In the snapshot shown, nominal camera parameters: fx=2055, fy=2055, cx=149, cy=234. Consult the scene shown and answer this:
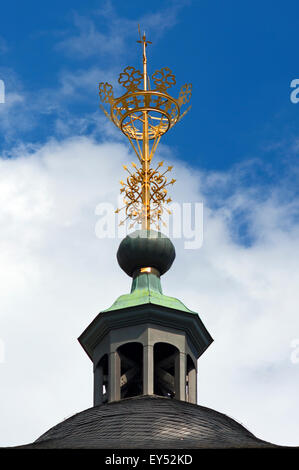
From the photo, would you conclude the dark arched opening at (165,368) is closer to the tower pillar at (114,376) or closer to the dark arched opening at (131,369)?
the dark arched opening at (131,369)

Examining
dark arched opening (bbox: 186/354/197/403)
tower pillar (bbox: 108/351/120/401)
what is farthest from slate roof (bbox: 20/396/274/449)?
dark arched opening (bbox: 186/354/197/403)

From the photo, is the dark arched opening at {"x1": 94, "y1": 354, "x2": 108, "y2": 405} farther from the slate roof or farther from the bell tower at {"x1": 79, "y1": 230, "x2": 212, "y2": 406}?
the slate roof

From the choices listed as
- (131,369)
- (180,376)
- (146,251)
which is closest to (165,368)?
(131,369)

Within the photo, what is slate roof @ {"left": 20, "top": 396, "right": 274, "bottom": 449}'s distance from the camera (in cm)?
4775

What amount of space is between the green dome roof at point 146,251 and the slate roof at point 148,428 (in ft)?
18.9

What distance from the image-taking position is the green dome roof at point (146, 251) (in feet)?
185

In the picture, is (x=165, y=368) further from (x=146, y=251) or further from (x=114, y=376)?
(x=146, y=251)

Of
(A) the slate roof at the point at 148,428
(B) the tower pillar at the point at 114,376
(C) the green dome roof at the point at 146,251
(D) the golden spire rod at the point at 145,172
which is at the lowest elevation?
(A) the slate roof at the point at 148,428

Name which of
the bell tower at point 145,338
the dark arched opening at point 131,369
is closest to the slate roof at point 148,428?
the bell tower at point 145,338

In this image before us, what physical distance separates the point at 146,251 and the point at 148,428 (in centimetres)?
850

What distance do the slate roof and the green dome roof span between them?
577 centimetres
